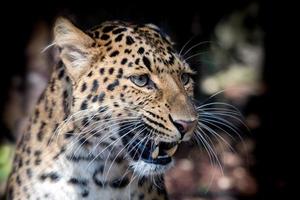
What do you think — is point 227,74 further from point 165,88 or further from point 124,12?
point 165,88

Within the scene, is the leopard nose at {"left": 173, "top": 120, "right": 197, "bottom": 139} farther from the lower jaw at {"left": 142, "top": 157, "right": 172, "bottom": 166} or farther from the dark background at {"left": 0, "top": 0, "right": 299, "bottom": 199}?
the dark background at {"left": 0, "top": 0, "right": 299, "bottom": 199}

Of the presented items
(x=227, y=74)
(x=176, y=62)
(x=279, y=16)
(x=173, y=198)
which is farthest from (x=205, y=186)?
(x=176, y=62)

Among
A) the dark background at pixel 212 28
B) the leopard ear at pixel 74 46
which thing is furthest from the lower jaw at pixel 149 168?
the dark background at pixel 212 28

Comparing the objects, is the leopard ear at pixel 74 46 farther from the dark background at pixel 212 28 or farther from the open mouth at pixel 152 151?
the dark background at pixel 212 28

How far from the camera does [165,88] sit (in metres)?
5.11

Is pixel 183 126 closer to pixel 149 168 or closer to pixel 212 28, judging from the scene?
pixel 149 168

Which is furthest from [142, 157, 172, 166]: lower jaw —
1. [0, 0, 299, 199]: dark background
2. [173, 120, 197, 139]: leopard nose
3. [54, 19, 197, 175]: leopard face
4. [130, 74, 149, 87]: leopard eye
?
[0, 0, 299, 199]: dark background

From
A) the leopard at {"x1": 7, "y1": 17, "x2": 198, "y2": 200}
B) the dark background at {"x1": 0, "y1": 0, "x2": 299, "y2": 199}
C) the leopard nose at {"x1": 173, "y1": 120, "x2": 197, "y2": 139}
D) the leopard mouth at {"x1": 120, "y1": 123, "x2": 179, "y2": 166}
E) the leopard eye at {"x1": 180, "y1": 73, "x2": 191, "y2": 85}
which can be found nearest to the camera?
the leopard nose at {"x1": 173, "y1": 120, "x2": 197, "y2": 139}

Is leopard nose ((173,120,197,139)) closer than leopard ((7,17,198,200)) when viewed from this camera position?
Yes

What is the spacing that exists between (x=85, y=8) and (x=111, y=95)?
3.54m

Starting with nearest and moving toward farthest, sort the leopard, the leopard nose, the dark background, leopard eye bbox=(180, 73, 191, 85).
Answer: the leopard nose
the leopard
leopard eye bbox=(180, 73, 191, 85)
the dark background

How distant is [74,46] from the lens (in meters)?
5.23

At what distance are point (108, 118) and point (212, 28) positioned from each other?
4.26 metres

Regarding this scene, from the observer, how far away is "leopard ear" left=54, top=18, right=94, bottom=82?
5.20m
